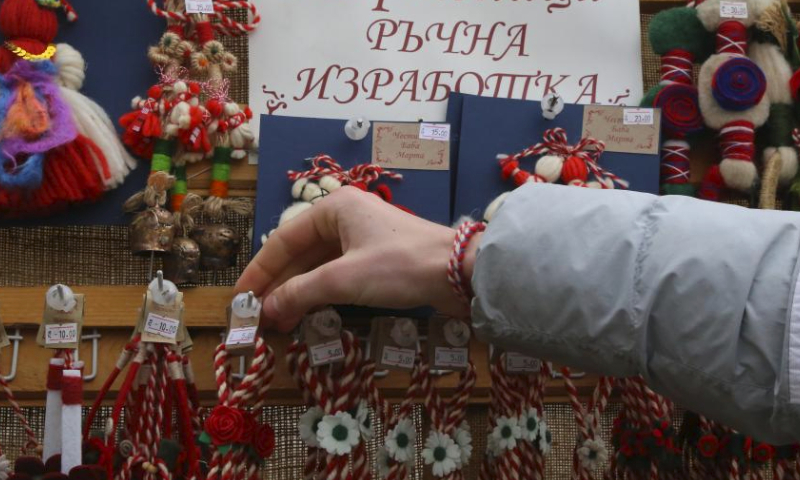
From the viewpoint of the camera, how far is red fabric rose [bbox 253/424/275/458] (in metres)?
0.81

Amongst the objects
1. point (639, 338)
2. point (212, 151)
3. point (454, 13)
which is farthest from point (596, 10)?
point (639, 338)

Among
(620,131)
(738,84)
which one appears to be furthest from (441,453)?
(738,84)

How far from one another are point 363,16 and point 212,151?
238 millimetres

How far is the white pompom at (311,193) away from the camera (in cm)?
95

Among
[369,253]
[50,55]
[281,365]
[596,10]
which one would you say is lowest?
[281,365]

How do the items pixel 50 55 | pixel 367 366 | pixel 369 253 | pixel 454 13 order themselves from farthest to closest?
pixel 454 13, pixel 50 55, pixel 367 366, pixel 369 253

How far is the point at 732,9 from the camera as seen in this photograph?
3.54 ft

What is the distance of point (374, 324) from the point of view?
894 millimetres

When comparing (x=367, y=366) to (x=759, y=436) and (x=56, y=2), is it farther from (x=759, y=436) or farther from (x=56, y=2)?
(x=56, y=2)

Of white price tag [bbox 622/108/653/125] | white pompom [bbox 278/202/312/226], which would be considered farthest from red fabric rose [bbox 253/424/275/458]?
white price tag [bbox 622/108/653/125]

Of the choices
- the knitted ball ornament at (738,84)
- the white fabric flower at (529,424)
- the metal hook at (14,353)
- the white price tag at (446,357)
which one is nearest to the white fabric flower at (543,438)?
the white fabric flower at (529,424)

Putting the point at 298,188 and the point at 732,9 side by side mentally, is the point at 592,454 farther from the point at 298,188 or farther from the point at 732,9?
the point at 732,9

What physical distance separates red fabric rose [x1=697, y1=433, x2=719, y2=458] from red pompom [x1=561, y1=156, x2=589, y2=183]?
11.5 inches

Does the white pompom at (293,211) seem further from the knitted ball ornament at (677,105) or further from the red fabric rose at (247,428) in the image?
the knitted ball ornament at (677,105)
